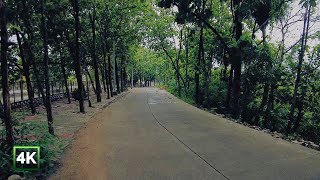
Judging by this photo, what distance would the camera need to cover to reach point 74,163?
737cm

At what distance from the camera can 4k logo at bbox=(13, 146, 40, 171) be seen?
634 centimetres

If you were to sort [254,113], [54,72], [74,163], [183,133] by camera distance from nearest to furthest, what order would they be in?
[74,163] < [183,133] < [254,113] < [54,72]

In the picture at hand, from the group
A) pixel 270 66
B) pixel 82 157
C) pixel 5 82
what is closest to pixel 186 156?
pixel 82 157

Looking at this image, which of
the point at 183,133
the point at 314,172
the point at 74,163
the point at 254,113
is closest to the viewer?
the point at 314,172

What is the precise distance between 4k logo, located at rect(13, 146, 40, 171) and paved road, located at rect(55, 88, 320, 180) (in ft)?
1.93

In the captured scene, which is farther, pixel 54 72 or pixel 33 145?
pixel 54 72

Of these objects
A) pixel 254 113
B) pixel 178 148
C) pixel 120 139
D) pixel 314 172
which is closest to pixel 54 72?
pixel 254 113

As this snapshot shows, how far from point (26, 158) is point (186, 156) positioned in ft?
12.3

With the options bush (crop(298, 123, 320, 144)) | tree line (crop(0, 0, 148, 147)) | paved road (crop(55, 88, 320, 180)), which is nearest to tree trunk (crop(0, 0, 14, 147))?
tree line (crop(0, 0, 148, 147))

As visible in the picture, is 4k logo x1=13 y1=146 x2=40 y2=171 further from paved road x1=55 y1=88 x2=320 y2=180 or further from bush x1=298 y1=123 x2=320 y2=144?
bush x1=298 y1=123 x2=320 y2=144

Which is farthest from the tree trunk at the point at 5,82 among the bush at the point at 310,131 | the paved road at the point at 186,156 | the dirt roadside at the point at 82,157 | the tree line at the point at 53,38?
the bush at the point at 310,131

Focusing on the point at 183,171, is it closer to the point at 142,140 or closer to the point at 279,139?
the point at 142,140

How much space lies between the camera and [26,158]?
648 centimetres

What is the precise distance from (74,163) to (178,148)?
295cm
